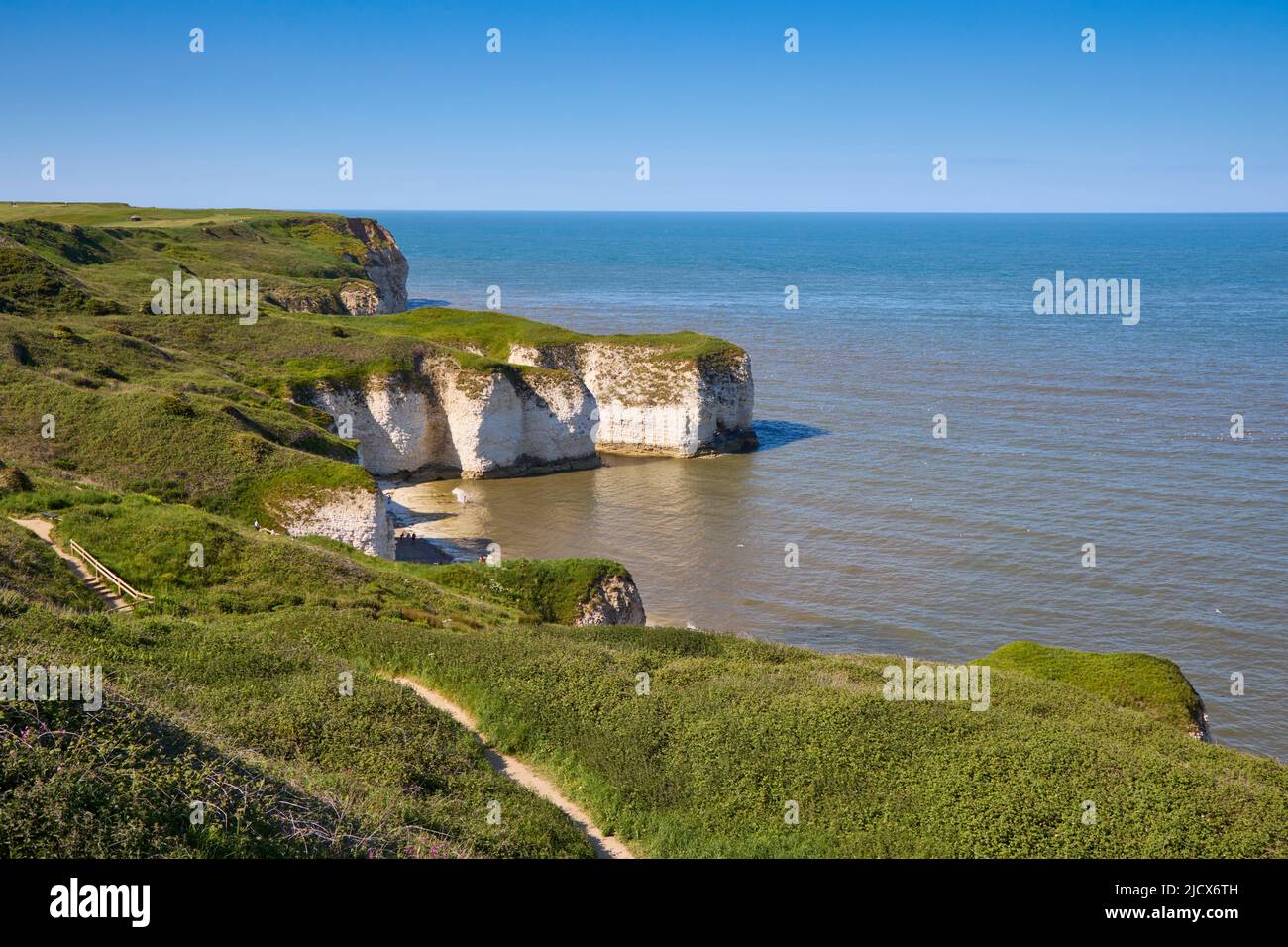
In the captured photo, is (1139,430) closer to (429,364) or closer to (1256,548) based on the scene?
(1256,548)

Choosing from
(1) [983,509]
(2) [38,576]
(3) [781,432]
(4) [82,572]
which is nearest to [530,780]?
(2) [38,576]

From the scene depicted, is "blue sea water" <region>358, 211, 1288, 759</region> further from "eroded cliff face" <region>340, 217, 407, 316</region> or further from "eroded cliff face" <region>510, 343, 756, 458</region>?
"eroded cliff face" <region>340, 217, 407, 316</region>

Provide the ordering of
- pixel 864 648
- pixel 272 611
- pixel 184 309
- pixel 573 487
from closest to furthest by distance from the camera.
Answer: pixel 272 611 → pixel 864 648 → pixel 573 487 → pixel 184 309

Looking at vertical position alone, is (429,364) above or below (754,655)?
above

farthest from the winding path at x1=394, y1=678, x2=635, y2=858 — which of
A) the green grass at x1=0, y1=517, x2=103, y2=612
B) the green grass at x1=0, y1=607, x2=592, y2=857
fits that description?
the green grass at x1=0, y1=517, x2=103, y2=612

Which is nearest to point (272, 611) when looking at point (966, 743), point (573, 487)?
point (966, 743)
